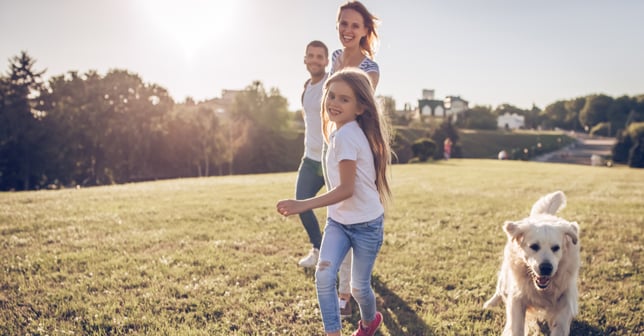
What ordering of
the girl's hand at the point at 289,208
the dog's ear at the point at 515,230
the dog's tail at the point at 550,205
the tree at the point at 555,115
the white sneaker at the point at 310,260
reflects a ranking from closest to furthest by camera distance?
1. the girl's hand at the point at 289,208
2. the dog's ear at the point at 515,230
3. the dog's tail at the point at 550,205
4. the white sneaker at the point at 310,260
5. the tree at the point at 555,115

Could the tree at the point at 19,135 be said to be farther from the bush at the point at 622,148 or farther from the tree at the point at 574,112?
the tree at the point at 574,112

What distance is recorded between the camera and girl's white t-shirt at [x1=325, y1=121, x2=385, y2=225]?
11.3 ft

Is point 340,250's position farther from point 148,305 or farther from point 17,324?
point 17,324

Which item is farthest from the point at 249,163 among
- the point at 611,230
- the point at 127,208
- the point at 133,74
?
the point at 611,230

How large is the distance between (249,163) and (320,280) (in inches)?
2349

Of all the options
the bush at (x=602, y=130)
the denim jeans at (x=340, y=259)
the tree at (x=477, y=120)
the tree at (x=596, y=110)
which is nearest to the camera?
the denim jeans at (x=340, y=259)

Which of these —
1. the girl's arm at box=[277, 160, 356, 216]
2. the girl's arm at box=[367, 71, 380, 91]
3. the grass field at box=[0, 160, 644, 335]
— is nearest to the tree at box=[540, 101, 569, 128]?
the grass field at box=[0, 160, 644, 335]

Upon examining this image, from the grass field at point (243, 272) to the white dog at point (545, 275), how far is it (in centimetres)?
47

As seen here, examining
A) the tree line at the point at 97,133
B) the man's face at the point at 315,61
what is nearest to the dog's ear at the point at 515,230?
the man's face at the point at 315,61

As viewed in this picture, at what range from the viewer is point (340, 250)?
3.49m

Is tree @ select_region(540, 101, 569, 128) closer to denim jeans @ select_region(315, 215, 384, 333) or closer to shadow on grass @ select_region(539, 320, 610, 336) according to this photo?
shadow on grass @ select_region(539, 320, 610, 336)

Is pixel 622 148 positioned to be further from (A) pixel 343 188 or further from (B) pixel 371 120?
(A) pixel 343 188

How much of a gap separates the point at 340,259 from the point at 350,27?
102 inches

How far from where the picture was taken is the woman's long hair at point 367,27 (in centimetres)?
474
